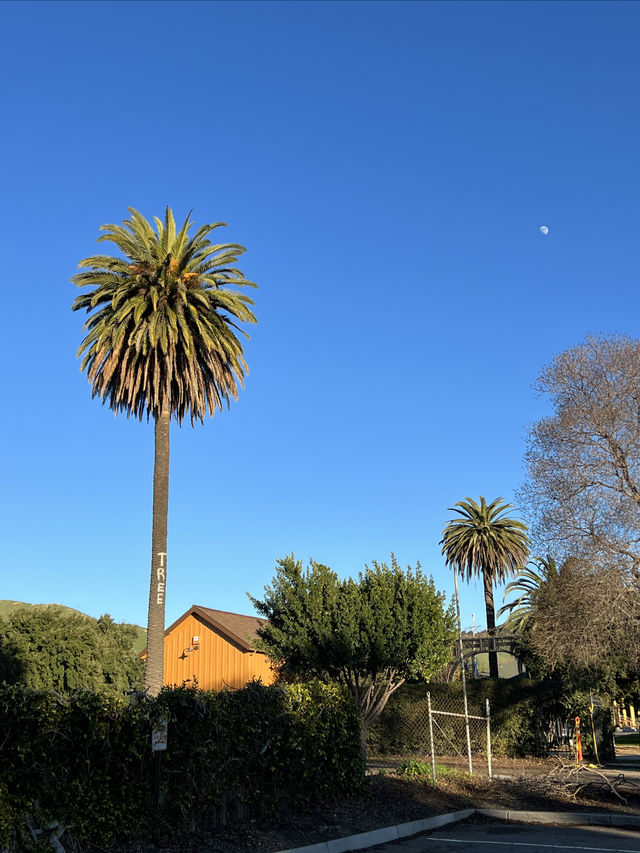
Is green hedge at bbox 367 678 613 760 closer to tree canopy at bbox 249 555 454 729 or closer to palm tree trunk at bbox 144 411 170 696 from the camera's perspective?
tree canopy at bbox 249 555 454 729

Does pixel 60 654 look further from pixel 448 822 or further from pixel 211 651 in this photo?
pixel 448 822

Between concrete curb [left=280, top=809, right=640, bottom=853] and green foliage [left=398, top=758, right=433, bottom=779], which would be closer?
concrete curb [left=280, top=809, right=640, bottom=853]

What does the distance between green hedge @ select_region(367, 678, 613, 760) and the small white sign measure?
20015 mm

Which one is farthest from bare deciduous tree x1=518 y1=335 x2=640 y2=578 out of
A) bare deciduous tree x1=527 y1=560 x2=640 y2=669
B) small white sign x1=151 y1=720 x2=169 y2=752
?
small white sign x1=151 y1=720 x2=169 y2=752

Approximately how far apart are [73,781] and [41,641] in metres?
31.1

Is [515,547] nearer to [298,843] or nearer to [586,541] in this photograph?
[586,541]

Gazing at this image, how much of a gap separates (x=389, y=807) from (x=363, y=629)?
39.1 ft

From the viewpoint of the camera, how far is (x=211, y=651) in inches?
1764

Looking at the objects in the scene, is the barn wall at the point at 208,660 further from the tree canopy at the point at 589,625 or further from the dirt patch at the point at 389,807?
the dirt patch at the point at 389,807

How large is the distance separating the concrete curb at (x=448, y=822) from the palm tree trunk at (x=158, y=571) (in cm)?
1309

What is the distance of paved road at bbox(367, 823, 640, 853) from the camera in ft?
39.2

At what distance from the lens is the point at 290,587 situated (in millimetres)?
28062

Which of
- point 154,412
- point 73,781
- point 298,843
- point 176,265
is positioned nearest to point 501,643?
point 154,412

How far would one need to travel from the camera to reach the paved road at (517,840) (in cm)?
1194
